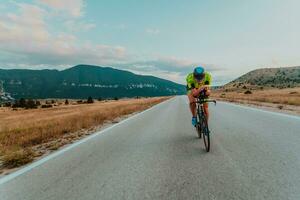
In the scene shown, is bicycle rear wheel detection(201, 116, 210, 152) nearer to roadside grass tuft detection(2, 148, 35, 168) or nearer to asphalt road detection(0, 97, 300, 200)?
asphalt road detection(0, 97, 300, 200)

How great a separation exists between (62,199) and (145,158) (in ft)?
9.27

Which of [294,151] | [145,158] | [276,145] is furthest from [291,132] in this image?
[145,158]

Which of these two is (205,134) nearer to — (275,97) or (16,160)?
(16,160)

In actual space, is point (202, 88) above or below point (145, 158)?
above

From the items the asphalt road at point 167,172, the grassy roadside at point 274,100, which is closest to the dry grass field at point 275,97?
the grassy roadside at point 274,100

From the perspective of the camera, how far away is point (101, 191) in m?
4.75

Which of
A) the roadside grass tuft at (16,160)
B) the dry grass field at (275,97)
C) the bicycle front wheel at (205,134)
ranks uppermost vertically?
the bicycle front wheel at (205,134)

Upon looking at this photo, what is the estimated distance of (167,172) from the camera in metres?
5.75

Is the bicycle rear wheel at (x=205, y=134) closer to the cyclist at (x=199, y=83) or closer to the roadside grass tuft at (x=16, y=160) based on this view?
the cyclist at (x=199, y=83)

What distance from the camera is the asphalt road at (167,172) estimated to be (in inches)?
180

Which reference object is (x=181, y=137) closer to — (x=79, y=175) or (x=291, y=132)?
(x=291, y=132)

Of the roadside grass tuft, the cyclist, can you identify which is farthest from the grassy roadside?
the roadside grass tuft

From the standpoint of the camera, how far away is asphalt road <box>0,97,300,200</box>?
4.58 metres

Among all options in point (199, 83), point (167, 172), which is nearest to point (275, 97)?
point (199, 83)
